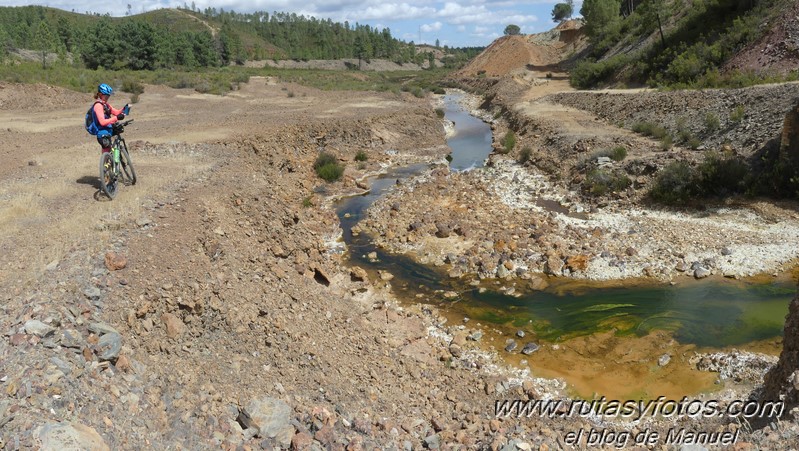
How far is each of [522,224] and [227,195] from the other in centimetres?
957

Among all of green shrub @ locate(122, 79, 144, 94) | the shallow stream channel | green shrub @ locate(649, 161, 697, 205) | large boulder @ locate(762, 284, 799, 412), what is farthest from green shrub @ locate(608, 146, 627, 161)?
green shrub @ locate(122, 79, 144, 94)

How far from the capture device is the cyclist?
1007cm

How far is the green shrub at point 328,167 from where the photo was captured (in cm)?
2261

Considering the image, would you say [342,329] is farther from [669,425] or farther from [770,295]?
[770,295]

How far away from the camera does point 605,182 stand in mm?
19109

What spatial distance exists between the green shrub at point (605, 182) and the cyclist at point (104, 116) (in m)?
16.2

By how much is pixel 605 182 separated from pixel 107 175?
16.7m

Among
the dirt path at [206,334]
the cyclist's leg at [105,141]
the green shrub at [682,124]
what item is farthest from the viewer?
the green shrub at [682,124]

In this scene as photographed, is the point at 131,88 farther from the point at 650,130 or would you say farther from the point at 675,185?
the point at 675,185

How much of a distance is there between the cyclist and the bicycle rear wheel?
0.66ft

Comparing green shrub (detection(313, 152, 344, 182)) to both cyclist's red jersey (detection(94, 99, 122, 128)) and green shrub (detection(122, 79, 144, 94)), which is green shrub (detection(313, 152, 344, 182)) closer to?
cyclist's red jersey (detection(94, 99, 122, 128))

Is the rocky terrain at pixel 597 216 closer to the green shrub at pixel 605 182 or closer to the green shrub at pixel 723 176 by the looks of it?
the green shrub at pixel 605 182

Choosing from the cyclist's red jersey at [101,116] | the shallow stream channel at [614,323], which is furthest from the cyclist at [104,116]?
the shallow stream channel at [614,323]

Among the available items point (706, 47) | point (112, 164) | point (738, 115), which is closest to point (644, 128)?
point (738, 115)
